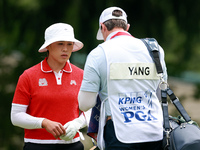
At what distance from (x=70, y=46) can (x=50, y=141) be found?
0.66m

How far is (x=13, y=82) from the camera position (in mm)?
5996

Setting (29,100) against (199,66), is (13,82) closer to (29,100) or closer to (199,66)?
(199,66)

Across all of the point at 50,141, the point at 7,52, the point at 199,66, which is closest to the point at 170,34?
the point at 199,66

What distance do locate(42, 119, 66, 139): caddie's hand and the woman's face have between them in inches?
17.6

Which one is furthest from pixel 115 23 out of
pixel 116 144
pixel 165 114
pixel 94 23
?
pixel 94 23

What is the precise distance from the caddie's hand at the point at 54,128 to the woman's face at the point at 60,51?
1.46 ft

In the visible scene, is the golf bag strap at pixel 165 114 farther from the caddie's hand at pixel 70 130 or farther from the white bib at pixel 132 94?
the caddie's hand at pixel 70 130

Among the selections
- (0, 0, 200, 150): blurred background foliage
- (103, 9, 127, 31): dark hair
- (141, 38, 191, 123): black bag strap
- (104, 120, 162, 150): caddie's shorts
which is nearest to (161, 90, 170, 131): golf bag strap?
(141, 38, 191, 123): black bag strap

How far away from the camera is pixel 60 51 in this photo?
3139 mm

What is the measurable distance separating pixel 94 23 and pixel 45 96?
201cm

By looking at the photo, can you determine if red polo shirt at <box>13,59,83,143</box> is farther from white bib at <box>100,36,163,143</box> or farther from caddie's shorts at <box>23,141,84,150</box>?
white bib at <box>100,36,163,143</box>

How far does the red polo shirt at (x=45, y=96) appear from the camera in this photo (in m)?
3.05

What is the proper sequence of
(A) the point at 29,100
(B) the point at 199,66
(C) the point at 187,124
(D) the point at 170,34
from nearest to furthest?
(C) the point at 187,124, (A) the point at 29,100, (D) the point at 170,34, (B) the point at 199,66

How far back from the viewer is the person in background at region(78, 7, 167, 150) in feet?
8.53
